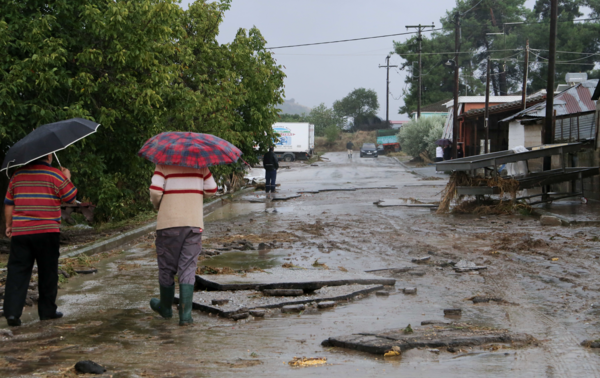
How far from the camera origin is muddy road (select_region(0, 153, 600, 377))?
4458 millimetres

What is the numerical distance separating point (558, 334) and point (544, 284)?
238 centimetres

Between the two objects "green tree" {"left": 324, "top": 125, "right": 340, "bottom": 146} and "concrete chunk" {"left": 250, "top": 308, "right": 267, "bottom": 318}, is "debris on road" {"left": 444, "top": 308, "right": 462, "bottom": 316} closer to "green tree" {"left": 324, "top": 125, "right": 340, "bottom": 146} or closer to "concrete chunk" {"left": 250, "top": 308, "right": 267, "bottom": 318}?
"concrete chunk" {"left": 250, "top": 308, "right": 267, "bottom": 318}

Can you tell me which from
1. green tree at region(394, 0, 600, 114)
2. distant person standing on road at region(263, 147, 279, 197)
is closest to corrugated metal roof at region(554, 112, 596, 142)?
distant person standing on road at region(263, 147, 279, 197)

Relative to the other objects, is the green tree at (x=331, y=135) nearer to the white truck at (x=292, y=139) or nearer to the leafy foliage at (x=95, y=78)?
the white truck at (x=292, y=139)

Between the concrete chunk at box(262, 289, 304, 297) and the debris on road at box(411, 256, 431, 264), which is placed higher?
the concrete chunk at box(262, 289, 304, 297)

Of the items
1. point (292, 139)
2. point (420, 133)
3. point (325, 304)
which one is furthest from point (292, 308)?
point (292, 139)

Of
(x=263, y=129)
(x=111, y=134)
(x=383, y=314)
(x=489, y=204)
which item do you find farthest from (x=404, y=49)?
(x=383, y=314)

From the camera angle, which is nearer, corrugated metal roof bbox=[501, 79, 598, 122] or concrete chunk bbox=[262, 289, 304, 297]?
concrete chunk bbox=[262, 289, 304, 297]

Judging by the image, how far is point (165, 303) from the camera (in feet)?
19.8

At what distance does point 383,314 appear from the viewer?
6.09m

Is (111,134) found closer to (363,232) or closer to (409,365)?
(363,232)

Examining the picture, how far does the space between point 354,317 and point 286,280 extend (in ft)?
4.74

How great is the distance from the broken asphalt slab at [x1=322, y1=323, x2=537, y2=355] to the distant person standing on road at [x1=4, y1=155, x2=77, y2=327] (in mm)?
2807

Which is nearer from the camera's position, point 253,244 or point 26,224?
point 26,224
